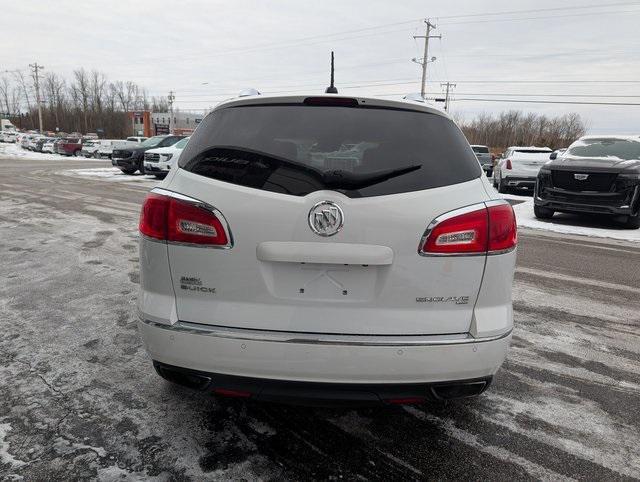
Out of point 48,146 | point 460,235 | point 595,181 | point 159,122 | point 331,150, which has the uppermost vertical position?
point 159,122

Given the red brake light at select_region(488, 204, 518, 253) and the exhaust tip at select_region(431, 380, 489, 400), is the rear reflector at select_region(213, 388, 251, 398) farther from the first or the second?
the red brake light at select_region(488, 204, 518, 253)

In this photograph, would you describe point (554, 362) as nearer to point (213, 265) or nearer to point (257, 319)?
point (257, 319)

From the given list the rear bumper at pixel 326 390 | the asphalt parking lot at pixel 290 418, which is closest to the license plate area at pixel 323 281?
the rear bumper at pixel 326 390

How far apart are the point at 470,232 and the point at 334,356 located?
0.83 metres

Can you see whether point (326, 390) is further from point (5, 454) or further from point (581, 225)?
point (581, 225)

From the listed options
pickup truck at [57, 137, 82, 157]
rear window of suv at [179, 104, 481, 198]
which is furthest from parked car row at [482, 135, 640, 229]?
pickup truck at [57, 137, 82, 157]

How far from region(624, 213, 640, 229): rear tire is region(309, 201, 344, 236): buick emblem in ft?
33.1

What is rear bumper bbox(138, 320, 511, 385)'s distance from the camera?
6.70 feet

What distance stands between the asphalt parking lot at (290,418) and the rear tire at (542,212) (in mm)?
6566

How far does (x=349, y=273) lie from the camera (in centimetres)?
207

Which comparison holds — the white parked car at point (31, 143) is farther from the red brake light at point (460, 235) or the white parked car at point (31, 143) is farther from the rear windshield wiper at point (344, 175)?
the red brake light at point (460, 235)

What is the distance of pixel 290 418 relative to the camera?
270cm

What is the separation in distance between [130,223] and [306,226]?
7.59 metres

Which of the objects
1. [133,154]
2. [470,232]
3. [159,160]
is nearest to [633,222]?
[470,232]
